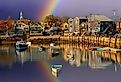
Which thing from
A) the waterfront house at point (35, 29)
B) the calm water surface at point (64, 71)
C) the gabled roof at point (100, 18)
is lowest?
the calm water surface at point (64, 71)

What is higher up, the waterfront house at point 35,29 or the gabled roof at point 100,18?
the gabled roof at point 100,18

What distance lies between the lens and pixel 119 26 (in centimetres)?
3038

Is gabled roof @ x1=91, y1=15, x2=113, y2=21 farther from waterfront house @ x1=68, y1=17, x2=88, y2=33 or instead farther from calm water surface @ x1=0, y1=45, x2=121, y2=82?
calm water surface @ x1=0, y1=45, x2=121, y2=82

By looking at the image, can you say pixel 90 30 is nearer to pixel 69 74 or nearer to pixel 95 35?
pixel 95 35

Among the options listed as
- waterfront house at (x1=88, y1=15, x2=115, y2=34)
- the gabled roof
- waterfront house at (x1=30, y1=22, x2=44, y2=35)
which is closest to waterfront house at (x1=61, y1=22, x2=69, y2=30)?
waterfront house at (x1=30, y1=22, x2=44, y2=35)

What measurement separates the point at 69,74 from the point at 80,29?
20572mm

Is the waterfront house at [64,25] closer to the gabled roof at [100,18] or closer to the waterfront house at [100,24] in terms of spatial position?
the waterfront house at [100,24]

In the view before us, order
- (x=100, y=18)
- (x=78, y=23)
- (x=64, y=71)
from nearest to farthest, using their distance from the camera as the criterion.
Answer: (x=64, y=71), (x=100, y=18), (x=78, y=23)

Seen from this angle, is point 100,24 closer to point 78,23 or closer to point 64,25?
point 78,23

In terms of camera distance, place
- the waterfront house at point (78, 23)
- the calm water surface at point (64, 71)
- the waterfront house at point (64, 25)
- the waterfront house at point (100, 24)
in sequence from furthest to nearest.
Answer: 1. the waterfront house at point (64, 25)
2. the waterfront house at point (78, 23)
3. the waterfront house at point (100, 24)
4. the calm water surface at point (64, 71)

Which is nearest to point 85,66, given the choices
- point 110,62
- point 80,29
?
point 110,62

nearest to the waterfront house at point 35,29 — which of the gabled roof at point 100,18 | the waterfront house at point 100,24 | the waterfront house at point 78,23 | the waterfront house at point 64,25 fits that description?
the waterfront house at point 64,25

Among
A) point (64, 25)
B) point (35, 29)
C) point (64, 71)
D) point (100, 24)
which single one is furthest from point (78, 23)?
point (64, 71)

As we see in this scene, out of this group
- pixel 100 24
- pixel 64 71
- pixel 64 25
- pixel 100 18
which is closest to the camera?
pixel 64 71
